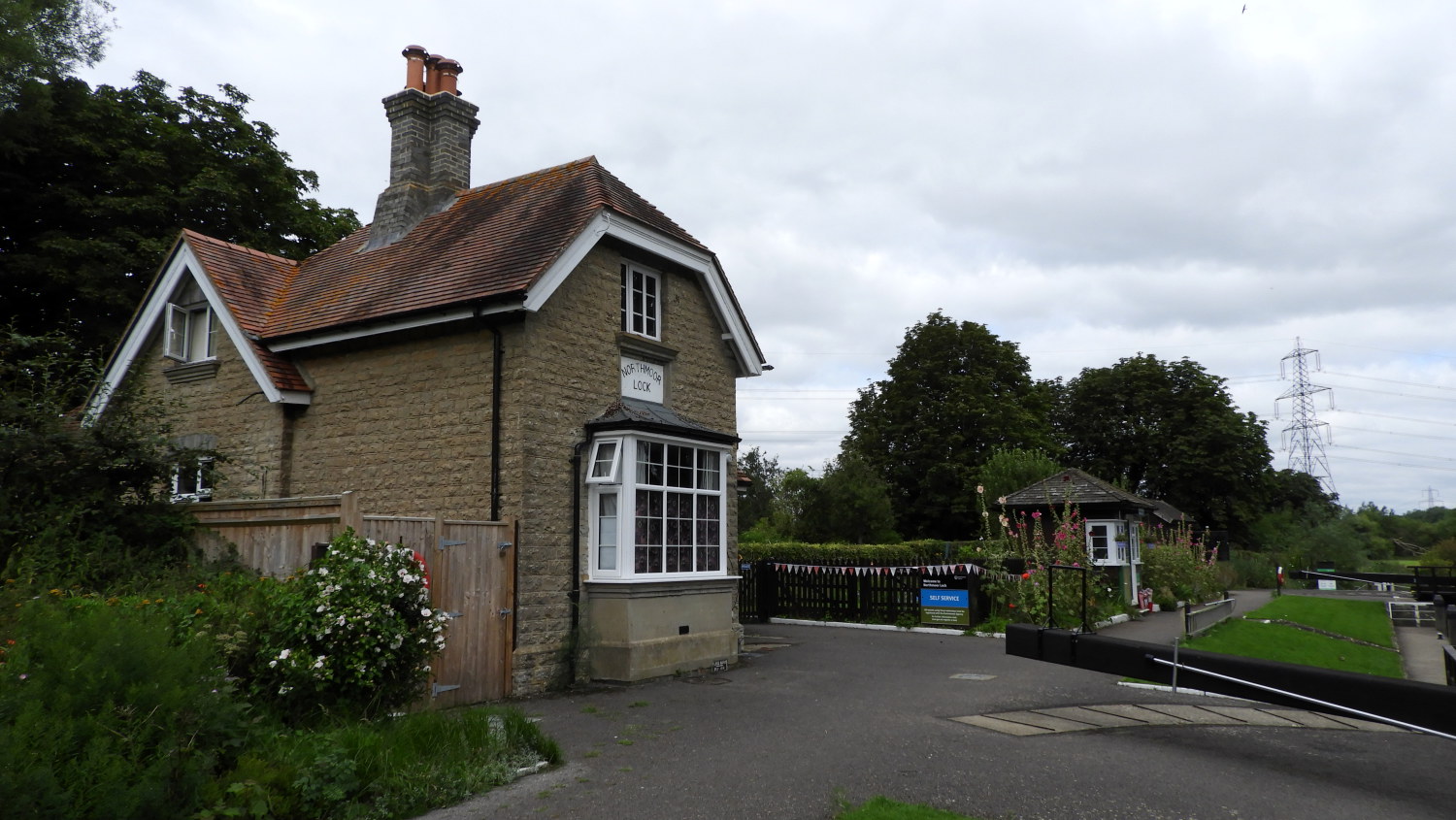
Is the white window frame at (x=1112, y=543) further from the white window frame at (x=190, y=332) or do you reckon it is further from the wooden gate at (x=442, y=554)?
the white window frame at (x=190, y=332)

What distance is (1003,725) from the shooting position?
370 inches

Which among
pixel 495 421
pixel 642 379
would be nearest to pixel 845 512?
pixel 642 379

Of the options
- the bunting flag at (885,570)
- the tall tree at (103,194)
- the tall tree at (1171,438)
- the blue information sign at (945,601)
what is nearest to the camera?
the blue information sign at (945,601)

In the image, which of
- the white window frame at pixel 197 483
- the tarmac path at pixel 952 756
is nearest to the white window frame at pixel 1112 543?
the tarmac path at pixel 952 756

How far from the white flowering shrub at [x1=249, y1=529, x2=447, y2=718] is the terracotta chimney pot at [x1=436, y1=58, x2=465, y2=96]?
33.3 ft

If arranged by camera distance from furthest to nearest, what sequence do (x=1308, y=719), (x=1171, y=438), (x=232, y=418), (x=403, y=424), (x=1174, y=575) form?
(x=1171, y=438), (x=1174, y=575), (x=232, y=418), (x=403, y=424), (x=1308, y=719)

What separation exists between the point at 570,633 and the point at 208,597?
4990mm

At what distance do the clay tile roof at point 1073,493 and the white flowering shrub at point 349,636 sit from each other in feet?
52.6

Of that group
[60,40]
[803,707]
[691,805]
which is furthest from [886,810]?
[60,40]

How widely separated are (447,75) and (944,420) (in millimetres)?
31493

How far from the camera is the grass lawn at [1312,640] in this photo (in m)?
16.5

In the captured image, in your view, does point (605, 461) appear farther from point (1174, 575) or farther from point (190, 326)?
point (1174, 575)

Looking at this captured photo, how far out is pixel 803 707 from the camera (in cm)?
1049

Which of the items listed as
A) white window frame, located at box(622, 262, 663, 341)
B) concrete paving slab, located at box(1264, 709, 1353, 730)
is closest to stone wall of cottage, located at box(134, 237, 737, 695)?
white window frame, located at box(622, 262, 663, 341)
